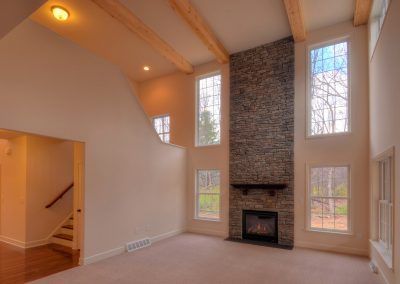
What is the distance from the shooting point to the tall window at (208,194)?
7301 millimetres

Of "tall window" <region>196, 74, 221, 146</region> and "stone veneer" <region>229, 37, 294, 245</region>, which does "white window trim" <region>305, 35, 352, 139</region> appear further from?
"tall window" <region>196, 74, 221, 146</region>

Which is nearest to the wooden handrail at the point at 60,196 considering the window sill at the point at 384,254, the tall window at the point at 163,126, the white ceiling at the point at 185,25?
the tall window at the point at 163,126

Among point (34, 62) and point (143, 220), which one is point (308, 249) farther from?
point (34, 62)

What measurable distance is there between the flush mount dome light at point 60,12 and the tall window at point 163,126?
12.8 ft

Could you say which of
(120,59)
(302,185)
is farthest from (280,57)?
(120,59)

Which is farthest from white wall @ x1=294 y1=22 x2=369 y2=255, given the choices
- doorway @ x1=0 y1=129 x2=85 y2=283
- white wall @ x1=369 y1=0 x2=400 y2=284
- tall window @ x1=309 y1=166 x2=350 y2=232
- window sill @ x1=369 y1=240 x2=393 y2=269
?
doorway @ x1=0 y1=129 x2=85 y2=283

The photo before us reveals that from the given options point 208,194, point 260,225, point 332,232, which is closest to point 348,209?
point 332,232

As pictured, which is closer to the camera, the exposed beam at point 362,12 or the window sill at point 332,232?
the exposed beam at point 362,12

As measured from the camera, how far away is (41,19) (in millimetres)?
5660

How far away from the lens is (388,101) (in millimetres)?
3895

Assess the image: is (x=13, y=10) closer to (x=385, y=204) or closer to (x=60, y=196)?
(x=60, y=196)

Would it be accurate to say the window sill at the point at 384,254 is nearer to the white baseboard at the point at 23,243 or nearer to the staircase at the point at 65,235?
the staircase at the point at 65,235

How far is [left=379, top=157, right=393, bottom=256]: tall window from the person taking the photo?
4.13m

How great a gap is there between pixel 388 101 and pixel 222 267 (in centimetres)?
374
